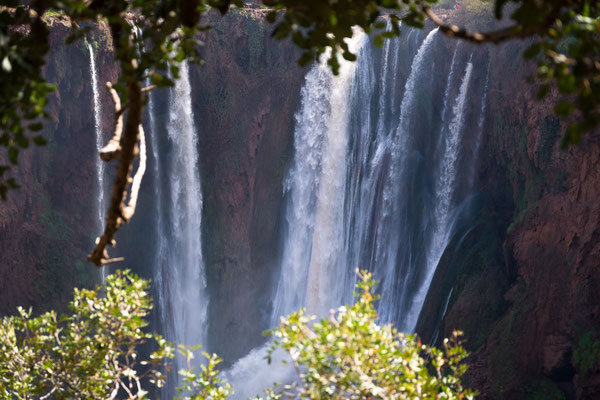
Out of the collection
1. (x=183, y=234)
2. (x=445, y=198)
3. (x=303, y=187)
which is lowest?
(x=183, y=234)

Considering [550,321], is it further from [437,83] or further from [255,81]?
[255,81]

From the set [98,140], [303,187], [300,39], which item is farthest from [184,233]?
[300,39]

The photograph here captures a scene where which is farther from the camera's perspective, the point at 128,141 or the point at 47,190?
the point at 47,190

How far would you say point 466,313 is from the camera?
573 inches

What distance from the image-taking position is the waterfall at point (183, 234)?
22703 mm

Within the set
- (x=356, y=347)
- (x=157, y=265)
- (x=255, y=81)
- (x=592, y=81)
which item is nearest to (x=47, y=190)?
(x=157, y=265)

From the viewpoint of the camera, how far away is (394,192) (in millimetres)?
19406

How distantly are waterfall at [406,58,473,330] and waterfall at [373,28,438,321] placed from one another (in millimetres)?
1199

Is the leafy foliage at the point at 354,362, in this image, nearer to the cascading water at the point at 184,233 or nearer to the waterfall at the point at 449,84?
the waterfall at the point at 449,84

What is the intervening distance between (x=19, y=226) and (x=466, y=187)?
1131cm

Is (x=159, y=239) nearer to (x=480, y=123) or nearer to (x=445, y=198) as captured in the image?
A: (x=445, y=198)

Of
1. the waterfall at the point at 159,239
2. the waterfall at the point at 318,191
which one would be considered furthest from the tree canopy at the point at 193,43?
the waterfall at the point at 159,239

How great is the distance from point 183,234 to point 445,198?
9652 mm

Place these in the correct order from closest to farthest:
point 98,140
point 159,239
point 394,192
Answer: point 394,192, point 98,140, point 159,239
